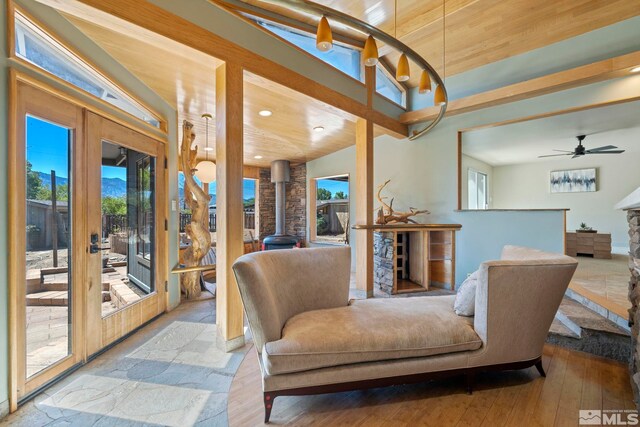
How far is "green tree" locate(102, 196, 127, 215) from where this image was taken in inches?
96.7

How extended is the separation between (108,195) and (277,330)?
2041 millimetres

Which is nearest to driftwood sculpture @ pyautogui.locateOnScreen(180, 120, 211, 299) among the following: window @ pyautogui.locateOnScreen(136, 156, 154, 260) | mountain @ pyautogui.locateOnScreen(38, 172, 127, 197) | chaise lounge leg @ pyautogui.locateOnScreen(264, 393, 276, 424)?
window @ pyautogui.locateOnScreen(136, 156, 154, 260)

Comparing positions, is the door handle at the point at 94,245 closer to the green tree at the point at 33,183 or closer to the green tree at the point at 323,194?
the green tree at the point at 33,183

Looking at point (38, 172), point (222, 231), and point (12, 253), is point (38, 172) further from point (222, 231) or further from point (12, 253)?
point (222, 231)

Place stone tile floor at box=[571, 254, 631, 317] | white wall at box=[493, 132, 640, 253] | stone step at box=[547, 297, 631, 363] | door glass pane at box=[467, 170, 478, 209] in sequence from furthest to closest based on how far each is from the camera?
1. door glass pane at box=[467, 170, 478, 209]
2. white wall at box=[493, 132, 640, 253]
3. stone tile floor at box=[571, 254, 631, 317]
4. stone step at box=[547, 297, 631, 363]

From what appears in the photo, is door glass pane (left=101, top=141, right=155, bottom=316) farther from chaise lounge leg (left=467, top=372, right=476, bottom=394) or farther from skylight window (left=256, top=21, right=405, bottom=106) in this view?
chaise lounge leg (left=467, top=372, right=476, bottom=394)

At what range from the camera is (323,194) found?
22.9 feet

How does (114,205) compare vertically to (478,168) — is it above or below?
below

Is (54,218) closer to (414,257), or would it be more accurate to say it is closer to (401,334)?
(401,334)

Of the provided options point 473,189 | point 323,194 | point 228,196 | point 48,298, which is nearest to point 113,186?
point 48,298

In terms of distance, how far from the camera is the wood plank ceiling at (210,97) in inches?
86.8

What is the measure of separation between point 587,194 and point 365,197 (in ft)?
22.0

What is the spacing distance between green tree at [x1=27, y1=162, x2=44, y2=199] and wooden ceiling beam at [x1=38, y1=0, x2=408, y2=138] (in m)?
1.06

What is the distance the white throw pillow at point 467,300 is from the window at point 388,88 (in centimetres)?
330
